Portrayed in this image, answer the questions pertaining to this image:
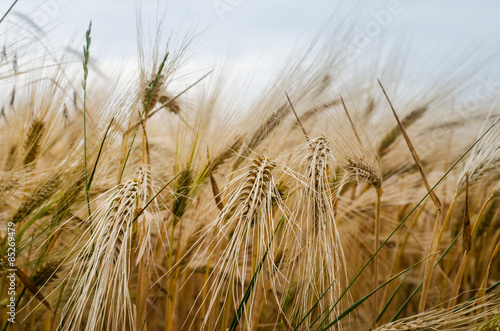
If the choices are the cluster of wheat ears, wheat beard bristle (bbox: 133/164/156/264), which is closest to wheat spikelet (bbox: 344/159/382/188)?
the cluster of wheat ears

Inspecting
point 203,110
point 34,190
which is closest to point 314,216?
point 203,110

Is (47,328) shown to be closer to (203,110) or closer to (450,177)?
(203,110)

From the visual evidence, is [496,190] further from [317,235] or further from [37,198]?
[37,198]

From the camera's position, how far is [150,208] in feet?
2.62

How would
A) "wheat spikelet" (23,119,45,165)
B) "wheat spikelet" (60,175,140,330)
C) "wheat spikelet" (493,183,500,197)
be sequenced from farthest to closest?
"wheat spikelet" (23,119,45,165)
"wheat spikelet" (493,183,500,197)
"wheat spikelet" (60,175,140,330)

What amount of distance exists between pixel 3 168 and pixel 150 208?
38 cm

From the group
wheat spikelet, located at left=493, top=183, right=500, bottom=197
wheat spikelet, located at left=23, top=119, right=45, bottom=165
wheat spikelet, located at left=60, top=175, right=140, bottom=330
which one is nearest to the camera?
wheat spikelet, located at left=60, top=175, right=140, bottom=330

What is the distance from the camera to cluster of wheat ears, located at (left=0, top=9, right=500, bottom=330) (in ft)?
2.24

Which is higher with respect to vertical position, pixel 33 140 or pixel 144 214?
pixel 33 140

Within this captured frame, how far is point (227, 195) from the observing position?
0.79 m

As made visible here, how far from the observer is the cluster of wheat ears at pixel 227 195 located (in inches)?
26.9

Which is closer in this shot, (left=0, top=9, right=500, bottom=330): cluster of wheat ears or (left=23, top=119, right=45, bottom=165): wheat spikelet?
(left=0, top=9, right=500, bottom=330): cluster of wheat ears

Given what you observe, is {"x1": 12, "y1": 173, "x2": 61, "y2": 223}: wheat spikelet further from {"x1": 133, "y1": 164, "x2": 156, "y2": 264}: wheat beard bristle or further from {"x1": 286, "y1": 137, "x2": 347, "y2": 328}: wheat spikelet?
{"x1": 286, "y1": 137, "x2": 347, "y2": 328}: wheat spikelet

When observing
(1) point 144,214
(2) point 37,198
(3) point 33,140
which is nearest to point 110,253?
(1) point 144,214
